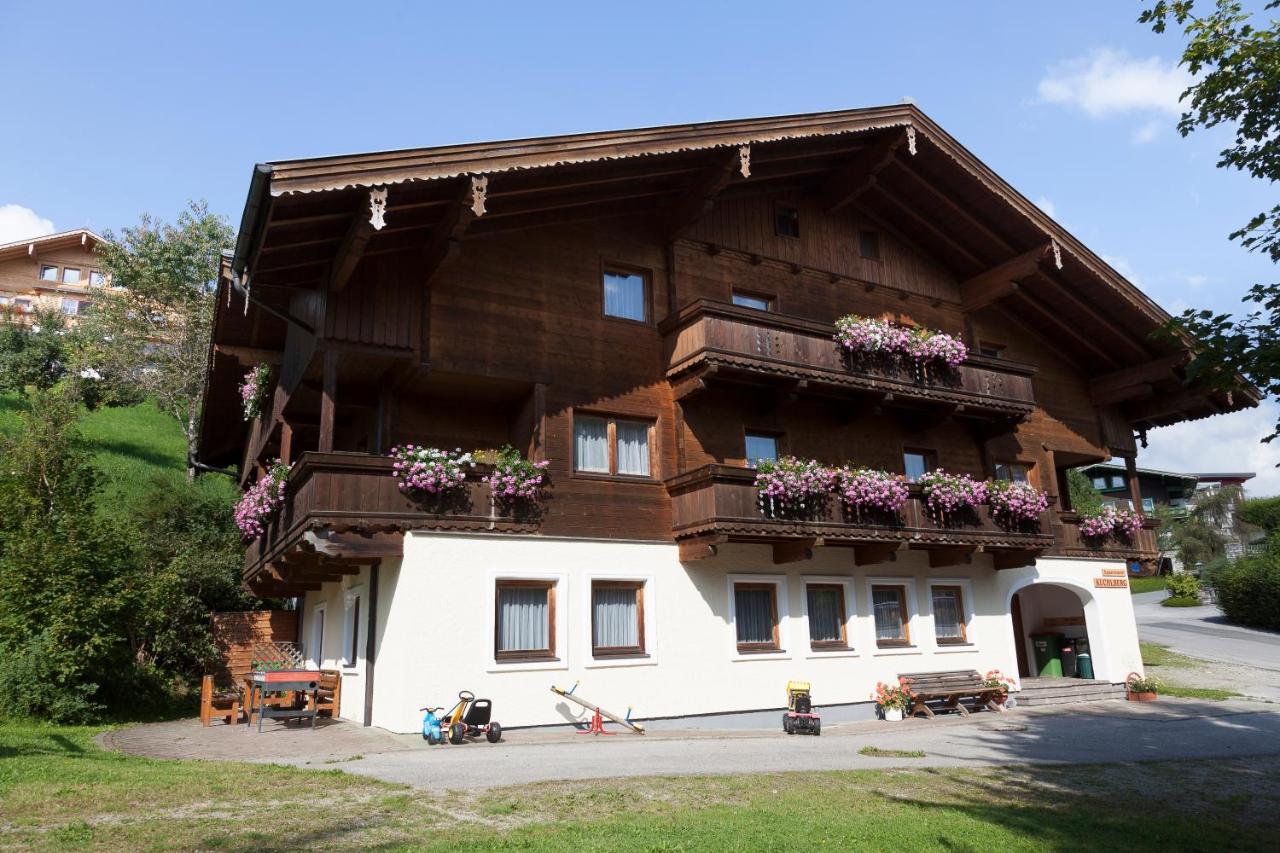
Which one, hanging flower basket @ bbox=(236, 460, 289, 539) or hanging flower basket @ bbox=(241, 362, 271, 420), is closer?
hanging flower basket @ bbox=(236, 460, 289, 539)

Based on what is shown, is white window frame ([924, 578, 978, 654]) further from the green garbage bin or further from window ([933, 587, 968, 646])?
the green garbage bin

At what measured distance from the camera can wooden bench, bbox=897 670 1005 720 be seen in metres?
18.4

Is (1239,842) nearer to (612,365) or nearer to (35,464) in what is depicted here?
(612,365)

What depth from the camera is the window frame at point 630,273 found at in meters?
17.7

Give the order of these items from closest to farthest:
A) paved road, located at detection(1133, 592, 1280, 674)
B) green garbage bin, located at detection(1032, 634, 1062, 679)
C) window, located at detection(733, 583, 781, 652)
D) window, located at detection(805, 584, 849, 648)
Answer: window, located at detection(733, 583, 781, 652), window, located at detection(805, 584, 849, 648), green garbage bin, located at detection(1032, 634, 1062, 679), paved road, located at detection(1133, 592, 1280, 674)

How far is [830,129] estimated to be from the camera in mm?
18766

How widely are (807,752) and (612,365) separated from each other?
7.92 meters

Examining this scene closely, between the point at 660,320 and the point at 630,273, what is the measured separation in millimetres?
1184

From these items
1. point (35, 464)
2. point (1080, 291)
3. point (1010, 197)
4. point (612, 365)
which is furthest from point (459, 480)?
point (1080, 291)

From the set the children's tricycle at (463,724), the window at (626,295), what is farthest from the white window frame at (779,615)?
the window at (626,295)

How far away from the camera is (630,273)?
18453mm

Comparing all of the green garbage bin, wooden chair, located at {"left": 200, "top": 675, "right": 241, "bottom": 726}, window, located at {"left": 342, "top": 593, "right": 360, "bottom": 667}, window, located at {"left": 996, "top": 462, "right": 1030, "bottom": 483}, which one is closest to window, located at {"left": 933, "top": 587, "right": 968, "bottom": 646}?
window, located at {"left": 996, "top": 462, "right": 1030, "bottom": 483}

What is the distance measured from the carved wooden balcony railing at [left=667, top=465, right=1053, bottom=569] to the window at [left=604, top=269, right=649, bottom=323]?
3519 mm

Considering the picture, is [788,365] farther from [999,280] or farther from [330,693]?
[330,693]
